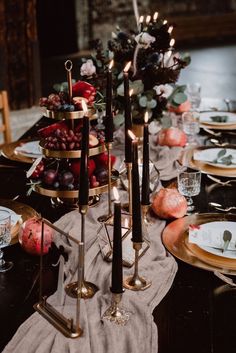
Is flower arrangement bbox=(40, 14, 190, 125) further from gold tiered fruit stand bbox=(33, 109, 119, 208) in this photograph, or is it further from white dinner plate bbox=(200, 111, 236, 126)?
gold tiered fruit stand bbox=(33, 109, 119, 208)

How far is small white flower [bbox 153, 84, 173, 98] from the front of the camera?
2.32 m

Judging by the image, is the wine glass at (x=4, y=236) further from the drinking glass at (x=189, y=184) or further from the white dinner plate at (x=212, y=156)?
the white dinner plate at (x=212, y=156)

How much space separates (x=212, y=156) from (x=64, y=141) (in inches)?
31.1

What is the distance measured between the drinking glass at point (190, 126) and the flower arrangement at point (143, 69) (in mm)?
111

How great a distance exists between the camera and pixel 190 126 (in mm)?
2521

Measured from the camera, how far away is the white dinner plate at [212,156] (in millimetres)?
2113

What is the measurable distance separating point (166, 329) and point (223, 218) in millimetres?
611

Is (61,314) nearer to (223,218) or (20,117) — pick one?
(223,218)

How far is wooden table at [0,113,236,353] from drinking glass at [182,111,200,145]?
1192 mm

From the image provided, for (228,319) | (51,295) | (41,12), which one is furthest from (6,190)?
(41,12)

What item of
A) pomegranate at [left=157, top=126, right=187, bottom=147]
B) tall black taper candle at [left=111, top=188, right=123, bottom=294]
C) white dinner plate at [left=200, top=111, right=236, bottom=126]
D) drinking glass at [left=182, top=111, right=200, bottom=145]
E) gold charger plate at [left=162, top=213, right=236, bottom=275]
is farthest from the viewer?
white dinner plate at [left=200, top=111, right=236, bottom=126]

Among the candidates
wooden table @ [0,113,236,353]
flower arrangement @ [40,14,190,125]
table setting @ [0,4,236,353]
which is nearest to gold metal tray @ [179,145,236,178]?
table setting @ [0,4,236,353]

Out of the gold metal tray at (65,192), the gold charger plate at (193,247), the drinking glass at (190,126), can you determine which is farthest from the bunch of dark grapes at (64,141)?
the drinking glass at (190,126)

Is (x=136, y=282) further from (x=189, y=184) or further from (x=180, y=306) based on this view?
(x=189, y=184)
